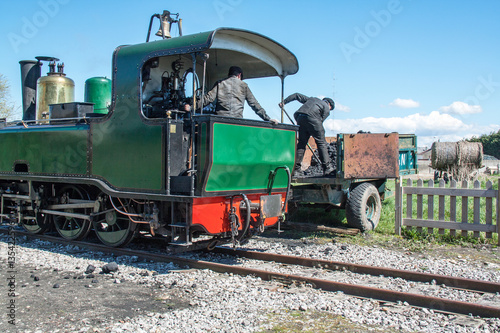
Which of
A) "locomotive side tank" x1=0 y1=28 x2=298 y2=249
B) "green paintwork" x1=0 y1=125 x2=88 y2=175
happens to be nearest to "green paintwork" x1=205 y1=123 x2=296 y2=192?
"locomotive side tank" x1=0 y1=28 x2=298 y2=249

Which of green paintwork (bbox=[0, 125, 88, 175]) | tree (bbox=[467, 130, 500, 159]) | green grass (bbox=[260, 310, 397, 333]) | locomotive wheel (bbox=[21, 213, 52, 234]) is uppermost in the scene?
tree (bbox=[467, 130, 500, 159])

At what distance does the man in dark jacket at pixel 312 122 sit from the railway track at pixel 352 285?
2.86m

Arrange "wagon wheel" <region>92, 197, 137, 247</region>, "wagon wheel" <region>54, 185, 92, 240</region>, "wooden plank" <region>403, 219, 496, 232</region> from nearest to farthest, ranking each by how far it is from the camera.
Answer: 1. "wagon wheel" <region>92, 197, 137, 247</region>
2. "wagon wheel" <region>54, 185, 92, 240</region>
3. "wooden plank" <region>403, 219, 496, 232</region>

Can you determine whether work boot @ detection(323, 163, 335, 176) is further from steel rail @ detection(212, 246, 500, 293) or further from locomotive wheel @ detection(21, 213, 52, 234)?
locomotive wheel @ detection(21, 213, 52, 234)

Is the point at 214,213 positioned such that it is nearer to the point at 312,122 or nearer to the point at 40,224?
the point at 312,122

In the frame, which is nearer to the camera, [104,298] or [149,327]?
[149,327]

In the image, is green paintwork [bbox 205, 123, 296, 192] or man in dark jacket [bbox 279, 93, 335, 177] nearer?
green paintwork [bbox 205, 123, 296, 192]

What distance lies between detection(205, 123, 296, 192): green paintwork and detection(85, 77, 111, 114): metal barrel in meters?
3.23

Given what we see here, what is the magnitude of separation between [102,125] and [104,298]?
8.74 feet

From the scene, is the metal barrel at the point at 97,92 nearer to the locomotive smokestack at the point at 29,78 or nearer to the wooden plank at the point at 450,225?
the locomotive smokestack at the point at 29,78

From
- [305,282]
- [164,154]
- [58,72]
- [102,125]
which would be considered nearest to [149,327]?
[305,282]

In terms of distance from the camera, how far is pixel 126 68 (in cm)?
628

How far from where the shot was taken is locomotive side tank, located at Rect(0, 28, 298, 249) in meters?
5.66

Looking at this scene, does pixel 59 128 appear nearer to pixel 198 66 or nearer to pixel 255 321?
pixel 198 66
